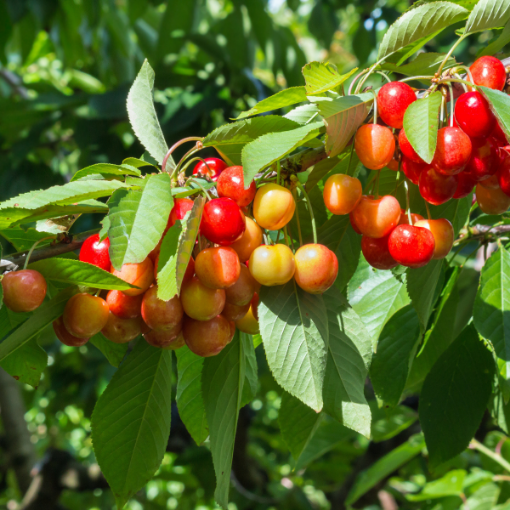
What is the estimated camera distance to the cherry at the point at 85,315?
0.51 meters

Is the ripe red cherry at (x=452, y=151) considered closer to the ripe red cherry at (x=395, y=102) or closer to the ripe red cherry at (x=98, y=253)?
the ripe red cherry at (x=395, y=102)

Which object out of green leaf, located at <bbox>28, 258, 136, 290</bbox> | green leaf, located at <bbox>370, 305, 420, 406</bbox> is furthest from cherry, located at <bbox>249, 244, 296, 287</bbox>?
green leaf, located at <bbox>370, 305, 420, 406</bbox>

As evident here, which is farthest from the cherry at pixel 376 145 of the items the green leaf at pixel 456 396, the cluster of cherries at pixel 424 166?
the green leaf at pixel 456 396

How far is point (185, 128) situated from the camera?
5.87ft

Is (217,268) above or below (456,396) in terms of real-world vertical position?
above

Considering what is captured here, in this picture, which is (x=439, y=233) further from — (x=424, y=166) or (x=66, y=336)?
(x=66, y=336)

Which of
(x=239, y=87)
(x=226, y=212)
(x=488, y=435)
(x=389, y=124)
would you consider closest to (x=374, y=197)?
(x=389, y=124)

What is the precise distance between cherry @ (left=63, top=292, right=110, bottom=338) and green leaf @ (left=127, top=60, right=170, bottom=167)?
22cm

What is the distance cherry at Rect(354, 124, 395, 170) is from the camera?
530 mm

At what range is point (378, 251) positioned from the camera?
605 mm

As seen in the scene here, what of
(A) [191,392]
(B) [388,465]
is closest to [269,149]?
(A) [191,392]

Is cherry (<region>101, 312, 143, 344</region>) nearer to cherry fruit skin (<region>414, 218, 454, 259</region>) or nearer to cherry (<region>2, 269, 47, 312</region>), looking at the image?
cherry (<region>2, 269, 47, 312</region>)

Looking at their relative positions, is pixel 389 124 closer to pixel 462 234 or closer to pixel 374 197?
pixel 374 197

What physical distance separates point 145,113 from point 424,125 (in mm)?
362
